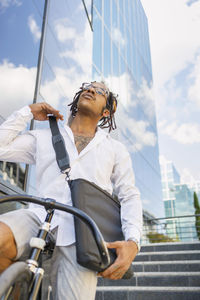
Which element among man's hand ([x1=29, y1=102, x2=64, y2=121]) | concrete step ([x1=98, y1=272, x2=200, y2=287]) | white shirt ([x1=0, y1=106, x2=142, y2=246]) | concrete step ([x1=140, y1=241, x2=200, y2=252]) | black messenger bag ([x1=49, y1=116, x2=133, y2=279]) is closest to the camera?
black messenger bag ([x1=49, y1=116, x2=133, y2=279])

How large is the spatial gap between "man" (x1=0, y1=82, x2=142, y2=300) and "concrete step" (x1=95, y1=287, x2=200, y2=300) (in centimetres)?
284

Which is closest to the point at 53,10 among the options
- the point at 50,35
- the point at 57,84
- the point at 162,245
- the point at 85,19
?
the point at 50,35

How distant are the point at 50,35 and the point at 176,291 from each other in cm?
580

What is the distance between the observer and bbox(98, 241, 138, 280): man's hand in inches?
51.8

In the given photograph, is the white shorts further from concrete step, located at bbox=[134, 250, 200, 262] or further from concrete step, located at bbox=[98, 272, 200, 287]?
concrete step, located at bbox=[134, 250, 200, 262]

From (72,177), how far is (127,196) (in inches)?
15.1

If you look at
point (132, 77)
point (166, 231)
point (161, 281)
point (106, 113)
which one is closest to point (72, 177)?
point (106, 113)

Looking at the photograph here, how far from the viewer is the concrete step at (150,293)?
3.85 meters

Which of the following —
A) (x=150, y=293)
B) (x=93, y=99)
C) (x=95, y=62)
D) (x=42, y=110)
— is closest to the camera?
(x=42, y=110)

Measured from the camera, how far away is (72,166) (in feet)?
5.58

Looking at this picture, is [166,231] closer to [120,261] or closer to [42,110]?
[42,110]

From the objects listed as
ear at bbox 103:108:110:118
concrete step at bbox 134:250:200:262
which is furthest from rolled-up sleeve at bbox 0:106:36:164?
concrete step at bbox 134:250:200:262

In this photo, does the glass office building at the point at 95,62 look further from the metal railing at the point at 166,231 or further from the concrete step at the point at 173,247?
the concrete step at the point at 173,247

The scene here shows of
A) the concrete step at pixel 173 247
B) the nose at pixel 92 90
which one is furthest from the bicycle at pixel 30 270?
the concrete step at pixel 173 247
